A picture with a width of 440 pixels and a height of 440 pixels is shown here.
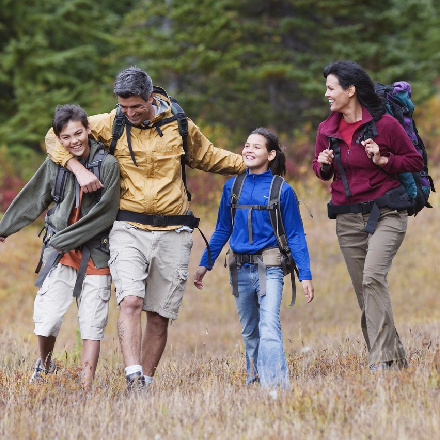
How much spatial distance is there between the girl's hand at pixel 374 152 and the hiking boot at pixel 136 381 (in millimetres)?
2334

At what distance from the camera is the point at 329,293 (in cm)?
1460

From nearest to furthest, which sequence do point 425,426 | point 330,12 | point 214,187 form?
point 425,426
point 214,187
point 330,12

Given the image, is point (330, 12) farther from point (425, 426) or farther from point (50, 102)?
point (425, 426)

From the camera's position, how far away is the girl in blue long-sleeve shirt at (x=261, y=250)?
5.63m

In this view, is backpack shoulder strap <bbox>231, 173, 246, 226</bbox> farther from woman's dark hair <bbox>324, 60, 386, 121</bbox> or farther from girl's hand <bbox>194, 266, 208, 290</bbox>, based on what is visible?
woman's dark hair <bbox>324, 60, 386, 121</bbox>

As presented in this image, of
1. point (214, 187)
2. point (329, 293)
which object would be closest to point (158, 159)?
point (329, 293)

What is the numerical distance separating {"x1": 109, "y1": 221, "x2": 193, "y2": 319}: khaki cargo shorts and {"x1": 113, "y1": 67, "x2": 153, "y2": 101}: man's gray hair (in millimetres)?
1001

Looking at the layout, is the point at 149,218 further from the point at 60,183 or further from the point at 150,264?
the point at 60,183

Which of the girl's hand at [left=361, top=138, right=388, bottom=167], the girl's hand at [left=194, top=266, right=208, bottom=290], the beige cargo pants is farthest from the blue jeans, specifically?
the girl's hand at [left=361, top=138, right=388, bottom=167]

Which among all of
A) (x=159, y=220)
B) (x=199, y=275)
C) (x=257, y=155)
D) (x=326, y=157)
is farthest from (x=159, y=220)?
(x=326, y=157)

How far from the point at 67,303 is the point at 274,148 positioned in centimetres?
205

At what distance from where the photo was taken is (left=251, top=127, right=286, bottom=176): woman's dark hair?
20.1 feet

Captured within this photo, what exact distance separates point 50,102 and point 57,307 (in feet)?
56.3

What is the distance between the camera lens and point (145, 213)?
6.02 metres
